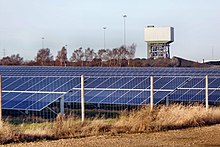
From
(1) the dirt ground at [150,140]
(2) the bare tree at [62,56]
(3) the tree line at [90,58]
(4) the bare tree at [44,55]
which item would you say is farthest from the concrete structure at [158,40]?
(1) the dirt ground at [150,140]

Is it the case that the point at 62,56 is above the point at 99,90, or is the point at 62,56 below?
above

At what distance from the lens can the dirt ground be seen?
11.8 meters

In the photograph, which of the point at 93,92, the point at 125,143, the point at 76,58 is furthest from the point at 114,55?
the point at 125,143

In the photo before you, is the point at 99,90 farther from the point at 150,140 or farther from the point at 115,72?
the point at 115,72

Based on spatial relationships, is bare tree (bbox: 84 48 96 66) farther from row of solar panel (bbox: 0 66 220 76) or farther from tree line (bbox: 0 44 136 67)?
row of solar panel (bbox: 0 66 220 76)

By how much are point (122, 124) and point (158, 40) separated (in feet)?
153

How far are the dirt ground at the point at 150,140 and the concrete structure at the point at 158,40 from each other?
151 feet

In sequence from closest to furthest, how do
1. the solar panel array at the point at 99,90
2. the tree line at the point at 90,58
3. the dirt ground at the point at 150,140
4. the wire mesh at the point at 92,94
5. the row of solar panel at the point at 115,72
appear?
the dirt ground at the point at 150,140 < the solar panel array at the point at 99,90 < the wire mesh at the point at 92,94 < the row of solar panel at the point at 115,72 < the tree line at the point at 90,58

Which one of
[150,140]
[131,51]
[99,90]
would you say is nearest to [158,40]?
[131,51]

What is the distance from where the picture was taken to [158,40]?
60688mm

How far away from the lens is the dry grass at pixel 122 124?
41.7ft

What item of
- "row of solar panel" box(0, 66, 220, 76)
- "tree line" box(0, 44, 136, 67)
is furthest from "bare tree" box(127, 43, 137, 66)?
"row of solar panel" box(0, 66, 220, 76)

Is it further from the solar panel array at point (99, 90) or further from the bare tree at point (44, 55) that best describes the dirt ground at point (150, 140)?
the bare tree at point (44, 55)

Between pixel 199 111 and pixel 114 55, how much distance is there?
55.2 m
